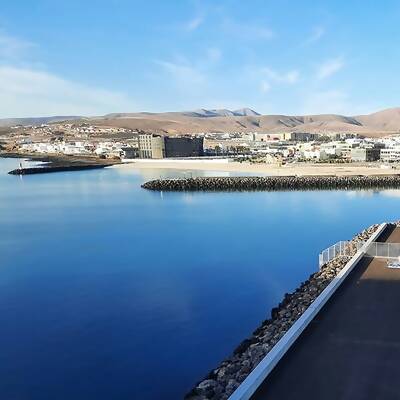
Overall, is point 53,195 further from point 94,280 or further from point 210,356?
point 210,356

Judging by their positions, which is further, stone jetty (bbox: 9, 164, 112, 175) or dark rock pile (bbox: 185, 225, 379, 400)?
stone jetty (bbox: 9, 164, 112, 175)

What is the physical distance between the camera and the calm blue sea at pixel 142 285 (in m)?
8.77

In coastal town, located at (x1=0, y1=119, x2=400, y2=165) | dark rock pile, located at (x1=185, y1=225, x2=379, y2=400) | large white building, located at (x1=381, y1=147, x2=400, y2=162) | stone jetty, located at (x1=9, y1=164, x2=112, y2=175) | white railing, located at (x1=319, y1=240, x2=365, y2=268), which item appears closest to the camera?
dark rock pile, located at (x1=185, y1=225, x2=379, y2=400)

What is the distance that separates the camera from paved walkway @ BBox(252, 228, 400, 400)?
554cm

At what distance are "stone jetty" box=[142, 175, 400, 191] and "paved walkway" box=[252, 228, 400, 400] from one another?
31702 millimetres

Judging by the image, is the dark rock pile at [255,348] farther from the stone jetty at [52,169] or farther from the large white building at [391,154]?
the stone jetty at [52,169]

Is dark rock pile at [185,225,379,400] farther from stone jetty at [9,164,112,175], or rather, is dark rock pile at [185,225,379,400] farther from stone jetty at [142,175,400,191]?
stone jetty at [9,164,112,175]

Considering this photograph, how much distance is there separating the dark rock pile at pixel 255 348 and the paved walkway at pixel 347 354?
83 cm

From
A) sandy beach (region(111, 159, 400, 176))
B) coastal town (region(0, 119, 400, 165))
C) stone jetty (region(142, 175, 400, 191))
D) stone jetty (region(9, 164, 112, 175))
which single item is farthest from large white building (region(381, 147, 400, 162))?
stone jetty (region(9, 164, 112, 175))

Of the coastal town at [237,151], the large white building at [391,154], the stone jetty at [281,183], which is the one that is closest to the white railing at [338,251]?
the stone jetty at [281,183]

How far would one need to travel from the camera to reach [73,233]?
22562 millimetres

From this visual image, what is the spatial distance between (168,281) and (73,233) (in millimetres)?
9894

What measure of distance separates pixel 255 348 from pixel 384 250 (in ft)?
16.5

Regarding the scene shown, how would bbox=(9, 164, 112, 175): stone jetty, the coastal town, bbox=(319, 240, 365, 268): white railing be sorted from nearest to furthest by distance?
bbox=(319, 240, 365, 268): white railing < bbox=(9, 164, 112, 175): stone jetty < the coastal town
